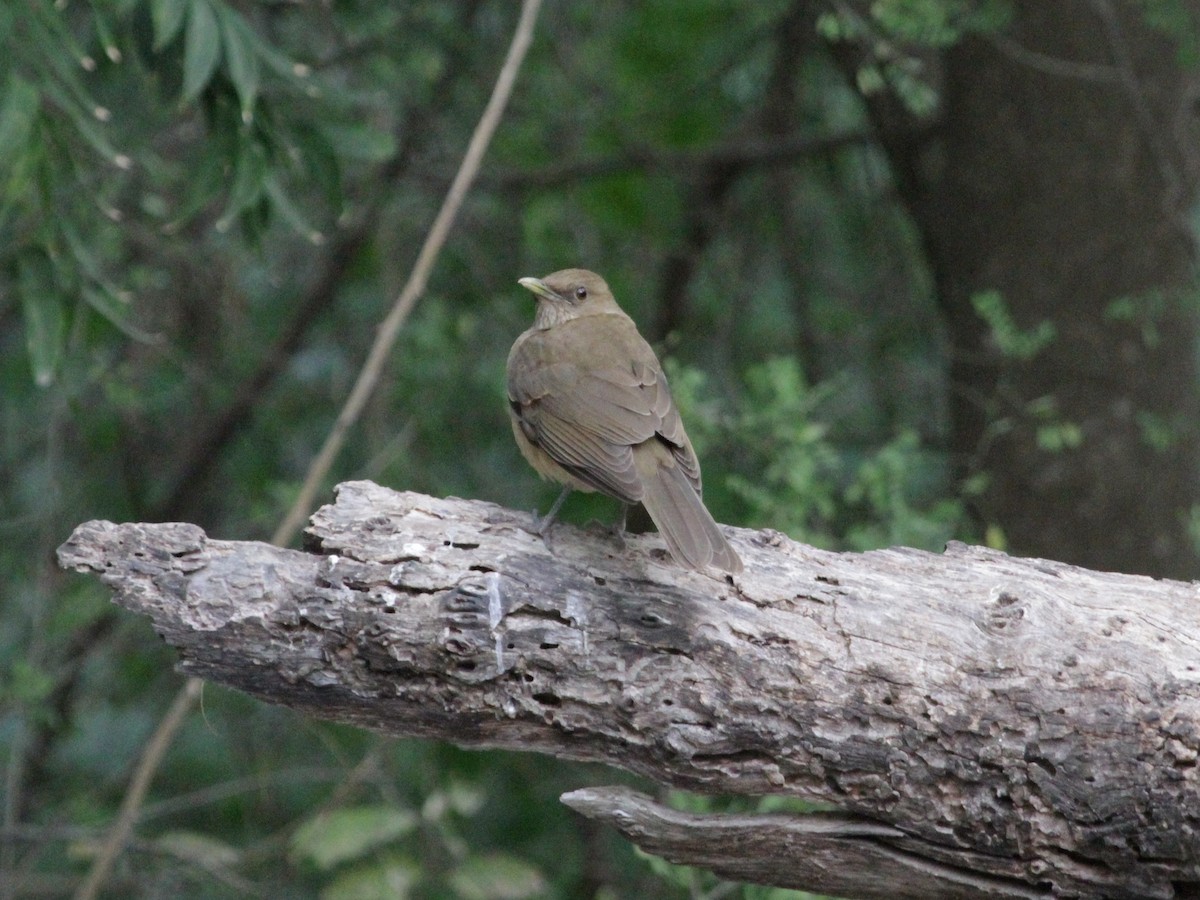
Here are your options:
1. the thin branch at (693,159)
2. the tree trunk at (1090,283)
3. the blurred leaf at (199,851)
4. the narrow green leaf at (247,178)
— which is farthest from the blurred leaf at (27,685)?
the tree trunk at (1090,283)

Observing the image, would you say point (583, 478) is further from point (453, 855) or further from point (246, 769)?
point (246, 769)

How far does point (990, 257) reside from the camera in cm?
612

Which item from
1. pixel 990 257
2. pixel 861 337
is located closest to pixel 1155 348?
pixel 990 257

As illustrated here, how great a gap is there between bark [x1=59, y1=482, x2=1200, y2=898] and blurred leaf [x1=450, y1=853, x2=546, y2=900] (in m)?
2.94

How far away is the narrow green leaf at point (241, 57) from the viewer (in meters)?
3.92

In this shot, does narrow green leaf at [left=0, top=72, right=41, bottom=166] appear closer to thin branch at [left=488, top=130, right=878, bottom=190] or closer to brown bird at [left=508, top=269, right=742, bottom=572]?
brown bird at [left=508, top=269, right=742, bottom=572]

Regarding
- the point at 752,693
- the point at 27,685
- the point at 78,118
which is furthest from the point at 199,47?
the point at 27,685

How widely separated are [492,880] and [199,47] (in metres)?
3.56

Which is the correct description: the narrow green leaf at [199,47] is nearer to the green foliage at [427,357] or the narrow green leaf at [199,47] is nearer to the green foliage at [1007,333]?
the green foliage at [427,357]

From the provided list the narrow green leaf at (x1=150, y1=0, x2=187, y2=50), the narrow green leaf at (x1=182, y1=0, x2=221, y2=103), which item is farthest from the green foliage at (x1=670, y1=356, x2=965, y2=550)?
the narrow green leaf at (x1=150, y1=0, x2=187, y2=50)

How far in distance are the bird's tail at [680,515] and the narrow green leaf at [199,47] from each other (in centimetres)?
150

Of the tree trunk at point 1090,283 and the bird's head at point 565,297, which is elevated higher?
the tree trunk at point 1090,283

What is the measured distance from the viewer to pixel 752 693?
3.02m

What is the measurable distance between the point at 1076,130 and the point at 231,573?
4.39m
